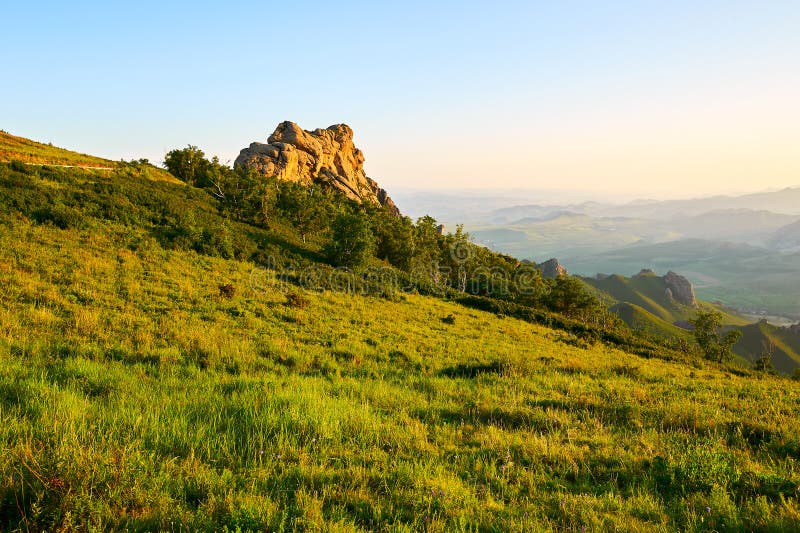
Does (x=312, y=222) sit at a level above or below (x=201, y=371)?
above

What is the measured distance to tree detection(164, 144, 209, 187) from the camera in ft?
224

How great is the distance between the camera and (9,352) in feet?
27.0

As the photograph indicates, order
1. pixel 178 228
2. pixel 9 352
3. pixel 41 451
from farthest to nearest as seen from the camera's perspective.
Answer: pixel 178 228 → pixel 9 352 → pixel 41 451

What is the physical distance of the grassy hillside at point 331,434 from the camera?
3.66 m

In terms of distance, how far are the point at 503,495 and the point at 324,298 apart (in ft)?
74.7

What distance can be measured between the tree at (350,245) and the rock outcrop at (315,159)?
183 ft

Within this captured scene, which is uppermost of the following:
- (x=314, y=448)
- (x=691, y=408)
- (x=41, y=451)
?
(x=41, y=451)

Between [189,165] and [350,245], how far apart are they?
48.8 metres

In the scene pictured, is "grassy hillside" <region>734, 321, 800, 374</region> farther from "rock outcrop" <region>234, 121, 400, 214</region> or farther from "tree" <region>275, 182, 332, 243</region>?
"tree" <region>275, 182, 332, 243</region>

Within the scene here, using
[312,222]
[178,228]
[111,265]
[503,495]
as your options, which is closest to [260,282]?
[111,265]

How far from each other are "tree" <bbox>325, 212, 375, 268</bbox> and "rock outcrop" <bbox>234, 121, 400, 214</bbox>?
55627 mm

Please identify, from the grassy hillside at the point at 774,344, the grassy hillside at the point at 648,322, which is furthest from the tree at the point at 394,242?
the grassy hillside at the point at 774,344

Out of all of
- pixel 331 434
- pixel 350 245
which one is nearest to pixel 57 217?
pixel 350 245

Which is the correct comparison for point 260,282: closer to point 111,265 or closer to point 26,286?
point 111,265
